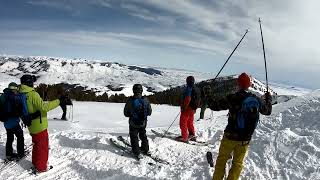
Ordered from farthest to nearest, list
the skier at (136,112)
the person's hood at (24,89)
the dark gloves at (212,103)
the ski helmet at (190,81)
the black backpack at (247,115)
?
1. the ski helmet at (190,81)
2. the skier at (136,112)
3. the person's hood at (24,89)
4. the dark gloves at (212,103)
5. the black backpack at (247,115)

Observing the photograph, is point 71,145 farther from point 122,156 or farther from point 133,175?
point 133,175

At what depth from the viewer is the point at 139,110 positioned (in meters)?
11.2

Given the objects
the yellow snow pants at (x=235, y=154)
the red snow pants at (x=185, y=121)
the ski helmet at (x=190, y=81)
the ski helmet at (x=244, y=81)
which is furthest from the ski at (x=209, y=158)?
the ski helmet at (x=244, y=81)

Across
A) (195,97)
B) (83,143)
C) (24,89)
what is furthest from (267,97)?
(83,143)

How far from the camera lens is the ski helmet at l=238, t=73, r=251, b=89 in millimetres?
8281

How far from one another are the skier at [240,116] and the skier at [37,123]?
4267mm

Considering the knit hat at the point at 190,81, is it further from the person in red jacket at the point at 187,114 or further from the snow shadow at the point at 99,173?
the snow shadow at the point at 99,173

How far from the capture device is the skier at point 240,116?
8.20 meters

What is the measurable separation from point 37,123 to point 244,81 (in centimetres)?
526

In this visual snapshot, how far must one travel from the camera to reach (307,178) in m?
9.23

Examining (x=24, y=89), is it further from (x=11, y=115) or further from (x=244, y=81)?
(x=244, y=81)

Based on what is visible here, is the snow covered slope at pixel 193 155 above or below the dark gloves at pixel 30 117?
below

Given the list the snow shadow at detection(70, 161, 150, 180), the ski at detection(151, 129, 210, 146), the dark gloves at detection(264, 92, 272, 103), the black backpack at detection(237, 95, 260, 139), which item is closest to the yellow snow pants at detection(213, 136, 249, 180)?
the black backpack at detection(237, 95, 260, 139)

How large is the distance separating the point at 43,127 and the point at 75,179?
1.56 m
